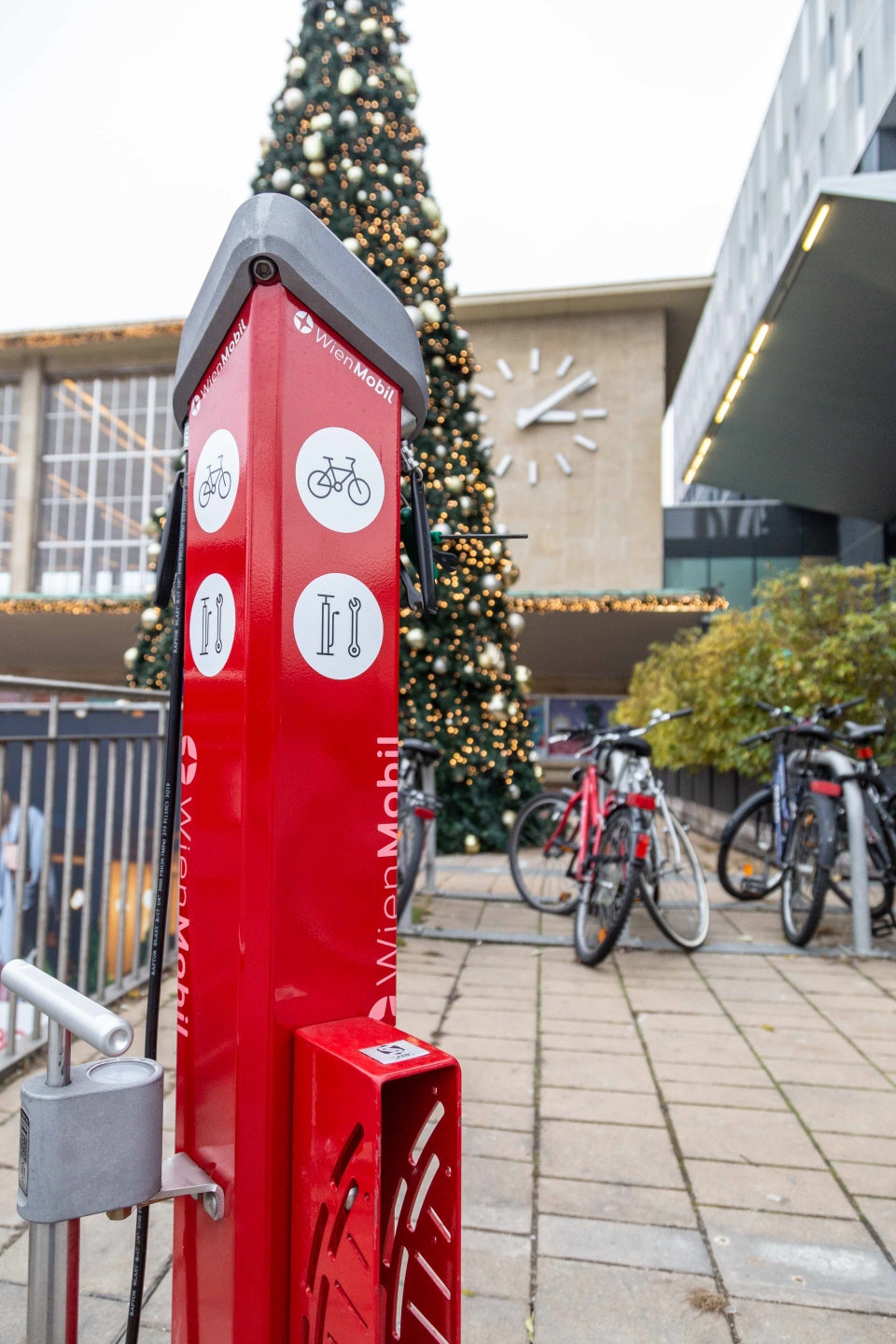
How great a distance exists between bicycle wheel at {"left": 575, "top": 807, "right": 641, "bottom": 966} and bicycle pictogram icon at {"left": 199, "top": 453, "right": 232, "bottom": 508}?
10.4 feet

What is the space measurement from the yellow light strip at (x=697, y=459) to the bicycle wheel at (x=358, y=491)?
12.1 meters

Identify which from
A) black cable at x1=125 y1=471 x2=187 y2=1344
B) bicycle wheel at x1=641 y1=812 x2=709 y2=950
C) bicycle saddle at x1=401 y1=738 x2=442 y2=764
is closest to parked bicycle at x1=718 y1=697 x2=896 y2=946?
bicycle wheel at x1=641 y1=812 x2=709 y2=950

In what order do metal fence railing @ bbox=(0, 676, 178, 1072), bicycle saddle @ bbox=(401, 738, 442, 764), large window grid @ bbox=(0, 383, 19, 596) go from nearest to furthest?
metal fence railing @ bbox=(0, 676, 178, 1072)
bicycle saddle @ bbox=(401, 738, 442, 764)
large window grid @ bbox=(0, 383, 19, 596)

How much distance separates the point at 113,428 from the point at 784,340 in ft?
60.6

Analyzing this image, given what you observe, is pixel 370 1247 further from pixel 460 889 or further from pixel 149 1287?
pixel 460 889

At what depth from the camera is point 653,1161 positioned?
2283mm

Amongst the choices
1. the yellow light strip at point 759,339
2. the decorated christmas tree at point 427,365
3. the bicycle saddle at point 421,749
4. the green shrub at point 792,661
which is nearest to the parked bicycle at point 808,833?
the green shrub at point 792,661

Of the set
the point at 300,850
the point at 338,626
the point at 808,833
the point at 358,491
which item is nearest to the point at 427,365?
the point at 808,833

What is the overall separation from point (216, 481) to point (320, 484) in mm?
188

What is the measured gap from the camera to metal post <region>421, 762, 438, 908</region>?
4.93 m

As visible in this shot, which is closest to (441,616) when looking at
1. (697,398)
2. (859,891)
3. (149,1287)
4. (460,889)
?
(460,889)

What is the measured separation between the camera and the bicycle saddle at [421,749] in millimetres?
4668

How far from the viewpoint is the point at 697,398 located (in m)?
20.7

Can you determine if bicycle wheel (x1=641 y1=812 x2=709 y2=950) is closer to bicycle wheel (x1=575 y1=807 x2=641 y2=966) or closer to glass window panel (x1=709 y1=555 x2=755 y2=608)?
bicycle wheel (x1=575 y1=807 x2=641 y2=966)
